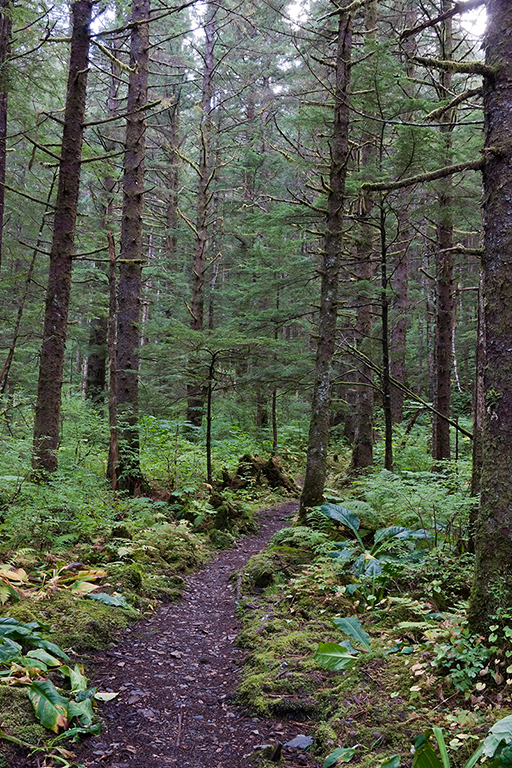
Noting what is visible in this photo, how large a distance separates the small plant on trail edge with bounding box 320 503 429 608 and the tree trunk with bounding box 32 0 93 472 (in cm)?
474

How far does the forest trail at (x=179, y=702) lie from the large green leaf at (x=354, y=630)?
738 millimetres

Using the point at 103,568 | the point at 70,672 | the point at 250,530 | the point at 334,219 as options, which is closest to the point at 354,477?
the point at 250,530

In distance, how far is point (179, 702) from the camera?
12.1 feet

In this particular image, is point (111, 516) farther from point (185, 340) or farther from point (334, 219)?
point (334, 219)

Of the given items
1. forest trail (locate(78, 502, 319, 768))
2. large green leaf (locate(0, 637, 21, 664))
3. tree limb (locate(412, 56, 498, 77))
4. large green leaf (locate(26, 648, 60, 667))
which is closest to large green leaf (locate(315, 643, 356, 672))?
forest trail (locate(78, 502, 319, 768))

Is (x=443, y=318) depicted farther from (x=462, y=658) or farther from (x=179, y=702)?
(x=179, y=702)

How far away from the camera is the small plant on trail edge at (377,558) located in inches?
192

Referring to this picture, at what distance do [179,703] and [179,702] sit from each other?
1 centimetres

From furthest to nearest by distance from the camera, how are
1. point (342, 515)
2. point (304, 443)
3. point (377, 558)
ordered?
point (304, 443)
point (342, 515)
point (377, 558)

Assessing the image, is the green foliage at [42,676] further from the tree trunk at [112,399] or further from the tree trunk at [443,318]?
the tree trunk at [443,318]

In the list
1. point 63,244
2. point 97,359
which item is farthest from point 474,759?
point 97,359

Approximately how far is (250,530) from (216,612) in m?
3.66

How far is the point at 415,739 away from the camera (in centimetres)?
268

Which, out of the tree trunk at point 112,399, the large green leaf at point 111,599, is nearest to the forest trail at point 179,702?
the large green leaf at point 111,599
